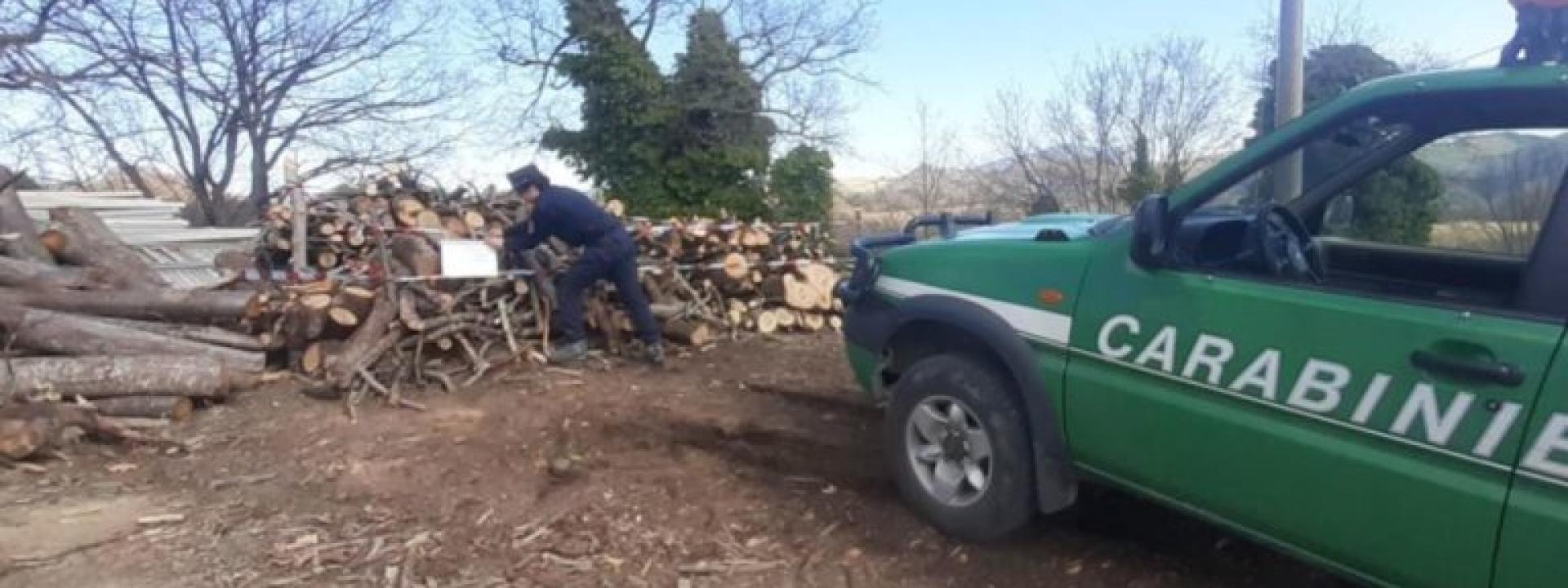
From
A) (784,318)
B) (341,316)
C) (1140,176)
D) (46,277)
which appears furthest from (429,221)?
(1140,176)

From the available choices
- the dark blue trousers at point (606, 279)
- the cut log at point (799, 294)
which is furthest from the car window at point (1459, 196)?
the cut log at point (799, 294)

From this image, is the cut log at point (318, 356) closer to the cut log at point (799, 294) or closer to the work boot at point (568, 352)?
the work boot at point (568, 352)

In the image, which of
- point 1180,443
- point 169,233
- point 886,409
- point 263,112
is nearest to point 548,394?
point 886,409

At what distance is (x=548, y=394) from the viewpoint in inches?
261

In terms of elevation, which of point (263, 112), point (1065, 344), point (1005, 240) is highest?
point (263, 112)

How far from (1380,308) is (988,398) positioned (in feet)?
4.69

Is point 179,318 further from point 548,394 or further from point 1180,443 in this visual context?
point 1180,443

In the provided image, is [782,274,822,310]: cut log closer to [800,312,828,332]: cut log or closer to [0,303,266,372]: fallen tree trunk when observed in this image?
[800,312,828,332]: cut log

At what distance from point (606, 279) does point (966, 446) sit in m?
4.43

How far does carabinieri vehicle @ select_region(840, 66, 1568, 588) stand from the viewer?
7.71 feet

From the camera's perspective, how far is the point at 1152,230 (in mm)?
3090

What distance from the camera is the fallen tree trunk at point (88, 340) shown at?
6.60m

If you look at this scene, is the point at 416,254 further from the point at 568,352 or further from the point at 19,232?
the point at 19,232

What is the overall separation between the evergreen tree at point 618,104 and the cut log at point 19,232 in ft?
38.9
